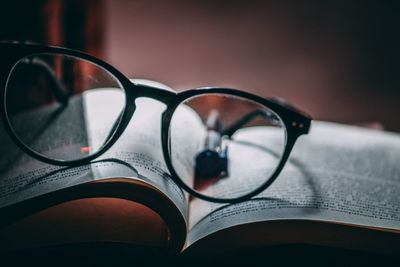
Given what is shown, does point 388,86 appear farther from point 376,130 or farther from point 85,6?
point 85,6

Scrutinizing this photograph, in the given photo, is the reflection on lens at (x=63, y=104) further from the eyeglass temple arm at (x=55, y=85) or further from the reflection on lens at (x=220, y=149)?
the reflection on lens at (x=220, y=149)

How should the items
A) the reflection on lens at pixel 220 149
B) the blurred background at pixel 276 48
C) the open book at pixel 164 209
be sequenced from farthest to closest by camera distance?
1. the blurred background at pixel 276 48
2. the reflection on lens at pixel 220 149
3. the open book at pixel 164 209

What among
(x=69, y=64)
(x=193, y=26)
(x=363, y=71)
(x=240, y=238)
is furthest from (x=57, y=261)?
(x=363, y=71)

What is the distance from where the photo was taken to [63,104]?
72cm

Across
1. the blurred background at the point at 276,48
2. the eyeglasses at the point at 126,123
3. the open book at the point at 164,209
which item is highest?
the blurred background at the point at 276,48

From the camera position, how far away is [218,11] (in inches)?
45.8

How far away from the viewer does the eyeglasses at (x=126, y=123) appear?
0.54 meters

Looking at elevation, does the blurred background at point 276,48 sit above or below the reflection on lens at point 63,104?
above

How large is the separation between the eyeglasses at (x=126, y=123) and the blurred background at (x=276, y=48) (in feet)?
1.37

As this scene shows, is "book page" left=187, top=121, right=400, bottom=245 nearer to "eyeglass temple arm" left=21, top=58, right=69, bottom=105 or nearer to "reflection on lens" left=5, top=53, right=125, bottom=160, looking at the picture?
"reflection on lens" left=5, top=53, right=125, bottom=160

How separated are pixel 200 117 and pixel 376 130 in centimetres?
34

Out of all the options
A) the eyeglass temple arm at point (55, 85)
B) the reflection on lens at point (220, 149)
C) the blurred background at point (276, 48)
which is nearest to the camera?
the reflection on lens at point (220, 149)

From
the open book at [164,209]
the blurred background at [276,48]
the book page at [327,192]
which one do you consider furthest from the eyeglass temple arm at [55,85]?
the blurred background at [276,48]

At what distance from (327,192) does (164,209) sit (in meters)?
0.20
